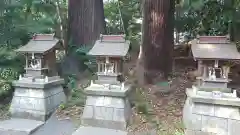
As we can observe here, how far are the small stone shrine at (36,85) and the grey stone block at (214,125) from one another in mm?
3868

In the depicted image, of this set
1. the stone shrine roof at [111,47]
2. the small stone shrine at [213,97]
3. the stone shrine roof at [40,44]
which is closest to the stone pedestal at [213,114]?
the small stone shrine at [213,97]

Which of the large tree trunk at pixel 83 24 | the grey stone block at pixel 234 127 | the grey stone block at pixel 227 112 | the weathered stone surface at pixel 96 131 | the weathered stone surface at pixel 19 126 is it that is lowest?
the weathered stone surface at pixel 96 131

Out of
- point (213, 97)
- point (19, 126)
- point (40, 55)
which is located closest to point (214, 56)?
point (213, 97)

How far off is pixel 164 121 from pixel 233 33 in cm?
427

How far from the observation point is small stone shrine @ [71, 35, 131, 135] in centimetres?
540

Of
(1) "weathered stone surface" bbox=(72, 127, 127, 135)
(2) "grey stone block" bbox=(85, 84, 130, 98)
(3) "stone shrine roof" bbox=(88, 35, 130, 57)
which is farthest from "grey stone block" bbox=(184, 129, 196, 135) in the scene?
(3) "stone shrine roof" bbox=(88, 35, 130, 57)

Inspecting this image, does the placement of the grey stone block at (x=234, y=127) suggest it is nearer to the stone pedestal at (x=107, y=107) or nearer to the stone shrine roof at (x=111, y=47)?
the stone pedestal at (x=107, y=107)

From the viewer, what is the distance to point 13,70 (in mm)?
7113

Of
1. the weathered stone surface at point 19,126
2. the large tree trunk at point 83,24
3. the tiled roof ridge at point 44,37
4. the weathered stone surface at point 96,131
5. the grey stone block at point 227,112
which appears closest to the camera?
the grey stone block at point 227,112

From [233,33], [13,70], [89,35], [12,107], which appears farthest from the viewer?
[89,35]

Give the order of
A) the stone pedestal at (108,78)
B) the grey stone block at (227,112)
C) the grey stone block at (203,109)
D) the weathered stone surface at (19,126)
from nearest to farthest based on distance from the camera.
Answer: the grey stone block at (227,112) < the grey stone block at (203,109) < the weathered stone surface at (19,126) < the stone pedestal at (108,78)

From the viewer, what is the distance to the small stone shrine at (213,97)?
15.5 feet

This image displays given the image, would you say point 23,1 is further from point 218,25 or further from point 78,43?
point 218,25

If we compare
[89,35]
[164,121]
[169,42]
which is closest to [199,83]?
[164,121]
